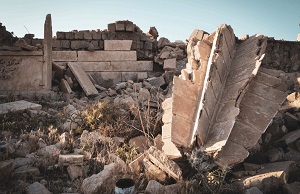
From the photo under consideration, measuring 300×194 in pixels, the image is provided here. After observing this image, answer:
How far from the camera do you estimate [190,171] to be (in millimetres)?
3354

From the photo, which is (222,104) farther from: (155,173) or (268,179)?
(155,173)

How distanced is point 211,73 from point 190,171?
5.73 ft

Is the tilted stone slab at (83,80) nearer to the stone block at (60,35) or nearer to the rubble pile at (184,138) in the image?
the rubble pile at (184,138)

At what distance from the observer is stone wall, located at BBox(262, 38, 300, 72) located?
1150 centimetres

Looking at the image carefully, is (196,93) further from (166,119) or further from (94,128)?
(94,128)

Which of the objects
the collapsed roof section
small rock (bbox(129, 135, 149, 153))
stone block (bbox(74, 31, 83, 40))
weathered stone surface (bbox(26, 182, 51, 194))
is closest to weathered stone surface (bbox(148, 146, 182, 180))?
the collapsed roof section

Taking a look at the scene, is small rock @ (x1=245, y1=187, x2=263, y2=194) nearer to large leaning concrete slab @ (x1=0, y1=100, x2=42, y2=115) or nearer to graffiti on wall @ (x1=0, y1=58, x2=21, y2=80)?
large leaning concrete slab @ (x1=0, y1=100, x2=42, y2=115)

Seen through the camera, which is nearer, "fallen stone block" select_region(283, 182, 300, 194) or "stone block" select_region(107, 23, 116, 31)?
"fallen stone block" select_region(283, 182, 300, 194)

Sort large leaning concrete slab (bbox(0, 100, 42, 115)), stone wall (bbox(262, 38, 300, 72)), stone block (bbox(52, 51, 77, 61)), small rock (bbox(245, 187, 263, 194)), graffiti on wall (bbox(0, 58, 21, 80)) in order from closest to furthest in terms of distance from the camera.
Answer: small rock (bbox(245, 187, 263, 194))
large leaning concrete slab (bbox(0, 100, 42, 115))
graffiti on wall (bbox(0, 58, 21, 80))
stone block (bbox(52, 51, 77, 61))
stone wall (bbox(262, 38, 300, 72))

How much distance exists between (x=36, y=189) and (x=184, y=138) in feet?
6.67

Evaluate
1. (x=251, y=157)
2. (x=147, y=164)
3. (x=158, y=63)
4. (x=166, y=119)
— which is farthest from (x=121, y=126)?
(x=158, y=63)

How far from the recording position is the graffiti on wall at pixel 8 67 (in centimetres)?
713

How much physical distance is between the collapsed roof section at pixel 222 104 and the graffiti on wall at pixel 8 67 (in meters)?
5.29

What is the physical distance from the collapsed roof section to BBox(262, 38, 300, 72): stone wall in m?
7.17
